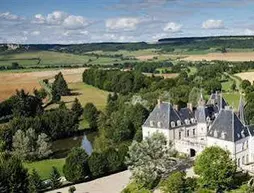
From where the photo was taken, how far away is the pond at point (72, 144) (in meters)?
68.0

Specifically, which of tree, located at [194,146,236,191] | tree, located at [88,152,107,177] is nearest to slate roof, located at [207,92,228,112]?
tree, located at [194,146,236,191]

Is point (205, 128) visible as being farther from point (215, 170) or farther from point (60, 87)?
point (60, 87)

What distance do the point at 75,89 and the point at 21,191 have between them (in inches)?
3314

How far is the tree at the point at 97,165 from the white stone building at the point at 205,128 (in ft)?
29.8

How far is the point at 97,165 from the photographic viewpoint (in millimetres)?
51969

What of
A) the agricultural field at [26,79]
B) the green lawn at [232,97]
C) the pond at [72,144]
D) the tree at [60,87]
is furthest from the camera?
the agricultural field at [26,79]

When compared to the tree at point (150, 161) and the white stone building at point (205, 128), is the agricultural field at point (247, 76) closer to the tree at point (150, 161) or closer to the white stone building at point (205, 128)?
the white stone building at point (205, 128)

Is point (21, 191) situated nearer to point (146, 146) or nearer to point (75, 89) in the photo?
point (146, 146)

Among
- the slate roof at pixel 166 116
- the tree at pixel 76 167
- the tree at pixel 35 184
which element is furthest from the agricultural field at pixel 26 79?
the tree at pixel 35 184

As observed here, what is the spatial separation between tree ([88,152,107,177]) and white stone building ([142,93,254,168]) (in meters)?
9.08

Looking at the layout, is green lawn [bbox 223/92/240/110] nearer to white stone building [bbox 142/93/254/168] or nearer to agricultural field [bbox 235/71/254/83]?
agricultural field [bbox 235/71/254/83]

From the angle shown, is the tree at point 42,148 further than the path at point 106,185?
Yes

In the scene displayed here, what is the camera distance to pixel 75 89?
128375 millimetres

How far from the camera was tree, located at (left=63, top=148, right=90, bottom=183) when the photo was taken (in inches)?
1973
